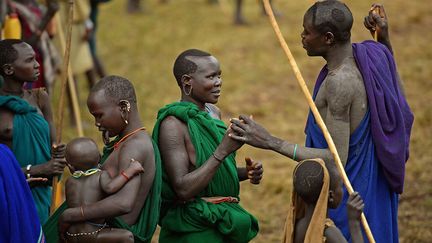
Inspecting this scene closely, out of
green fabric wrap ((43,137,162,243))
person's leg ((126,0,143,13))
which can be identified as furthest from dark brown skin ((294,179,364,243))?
person's leg ((126,0,143,13))

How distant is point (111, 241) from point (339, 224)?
129 cm

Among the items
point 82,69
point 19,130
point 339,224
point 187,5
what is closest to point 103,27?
point 187,5

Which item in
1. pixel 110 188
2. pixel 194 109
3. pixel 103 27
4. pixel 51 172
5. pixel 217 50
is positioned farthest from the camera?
pixel 103 27

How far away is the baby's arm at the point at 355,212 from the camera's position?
4.62 m

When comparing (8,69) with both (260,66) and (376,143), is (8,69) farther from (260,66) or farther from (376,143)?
(260,66)

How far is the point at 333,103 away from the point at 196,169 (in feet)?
2.67

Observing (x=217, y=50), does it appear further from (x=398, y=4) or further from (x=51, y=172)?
(x=51, y=172)

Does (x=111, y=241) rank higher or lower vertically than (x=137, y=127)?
lower

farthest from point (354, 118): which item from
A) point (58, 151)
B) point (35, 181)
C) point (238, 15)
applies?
point (238, 15)

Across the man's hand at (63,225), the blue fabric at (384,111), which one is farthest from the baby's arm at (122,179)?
the blue fabric at (384,111)

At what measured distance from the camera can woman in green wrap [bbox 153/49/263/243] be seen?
5031 mm

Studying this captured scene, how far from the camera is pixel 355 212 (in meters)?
4.63

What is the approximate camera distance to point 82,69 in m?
11.2

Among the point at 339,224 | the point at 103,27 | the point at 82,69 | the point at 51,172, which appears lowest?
the point at 339,224
